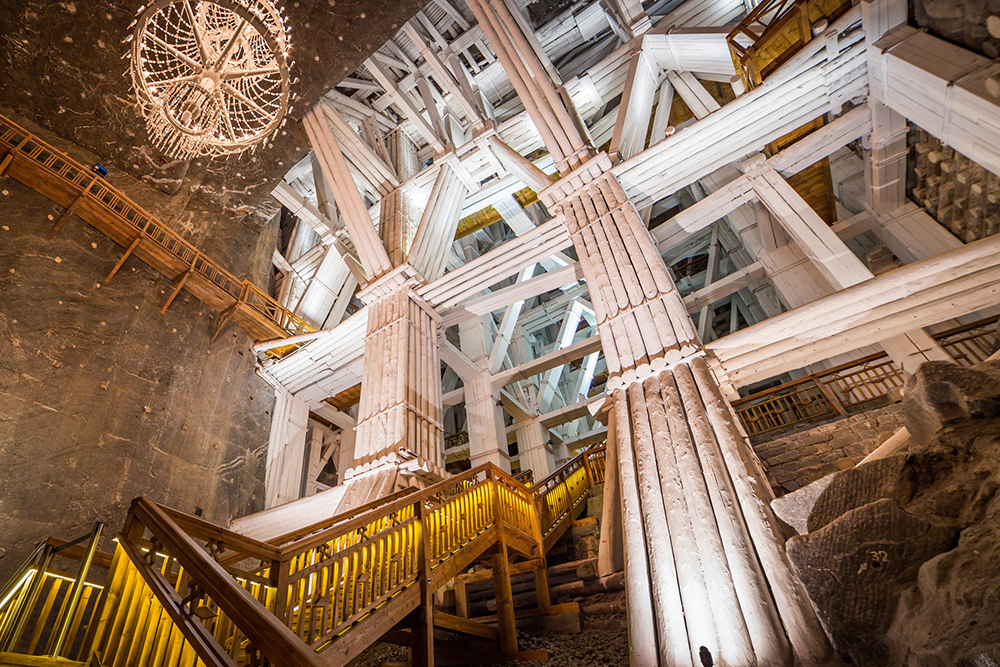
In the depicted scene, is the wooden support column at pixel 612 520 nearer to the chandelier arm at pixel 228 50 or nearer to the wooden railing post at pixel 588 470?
the wooden railing post at pixel 588 470

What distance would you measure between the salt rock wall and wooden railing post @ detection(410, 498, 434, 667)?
8.77 feet

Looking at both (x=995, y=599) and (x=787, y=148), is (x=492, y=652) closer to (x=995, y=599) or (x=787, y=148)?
(x=995, y=599)

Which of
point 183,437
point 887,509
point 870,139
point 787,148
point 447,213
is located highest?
point 447,213

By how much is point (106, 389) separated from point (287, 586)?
23.1 ft

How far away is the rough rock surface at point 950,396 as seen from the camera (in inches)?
96.0

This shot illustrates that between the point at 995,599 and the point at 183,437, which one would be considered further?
the point at 183,437

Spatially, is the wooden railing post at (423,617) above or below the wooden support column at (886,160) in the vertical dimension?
below

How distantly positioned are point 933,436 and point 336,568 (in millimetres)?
3704

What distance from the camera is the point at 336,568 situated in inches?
129

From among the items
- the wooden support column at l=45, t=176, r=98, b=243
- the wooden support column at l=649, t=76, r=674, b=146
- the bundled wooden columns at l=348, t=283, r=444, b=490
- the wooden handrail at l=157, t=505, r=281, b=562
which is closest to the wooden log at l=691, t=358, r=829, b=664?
the wooden handrail at l=157, t=505, r=281, b=562

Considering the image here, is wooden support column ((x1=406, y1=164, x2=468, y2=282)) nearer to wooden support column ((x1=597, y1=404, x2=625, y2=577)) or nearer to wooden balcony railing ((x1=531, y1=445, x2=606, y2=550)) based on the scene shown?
wooden balcony railing ((x1=531, y1=445, x2=606, y2=550))

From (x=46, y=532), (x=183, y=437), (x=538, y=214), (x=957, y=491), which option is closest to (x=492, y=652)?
(x=957, y=491)

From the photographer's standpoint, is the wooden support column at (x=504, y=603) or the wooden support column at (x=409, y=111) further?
the wooden support column at (x=409, y=111)

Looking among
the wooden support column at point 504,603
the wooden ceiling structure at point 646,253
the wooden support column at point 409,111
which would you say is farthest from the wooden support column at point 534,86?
the wooden support column at point 504,603
